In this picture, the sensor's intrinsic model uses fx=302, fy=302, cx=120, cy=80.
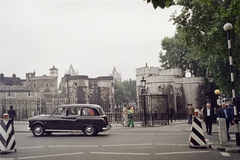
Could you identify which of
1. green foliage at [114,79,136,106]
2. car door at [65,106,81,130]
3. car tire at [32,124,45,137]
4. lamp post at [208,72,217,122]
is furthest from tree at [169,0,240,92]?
green foliage at [114,79,136,106]

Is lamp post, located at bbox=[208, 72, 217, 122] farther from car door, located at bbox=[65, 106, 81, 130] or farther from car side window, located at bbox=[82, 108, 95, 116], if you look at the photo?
car door, located at bbox=[65, 106, 81, 130]

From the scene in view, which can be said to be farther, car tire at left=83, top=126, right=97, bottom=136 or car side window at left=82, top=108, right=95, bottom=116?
car side window at left=82, top=108, right=95, bottom=116

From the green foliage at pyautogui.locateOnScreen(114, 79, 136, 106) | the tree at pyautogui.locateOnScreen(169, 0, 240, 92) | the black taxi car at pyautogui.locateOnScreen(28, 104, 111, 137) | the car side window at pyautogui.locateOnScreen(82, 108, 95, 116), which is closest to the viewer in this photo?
the black taxi car at pyautogui.locateOnScreen(28, 104, 111, 137)

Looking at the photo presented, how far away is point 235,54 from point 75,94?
51.5 m

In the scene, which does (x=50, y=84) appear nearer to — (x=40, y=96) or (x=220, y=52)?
(x=40, y=96)

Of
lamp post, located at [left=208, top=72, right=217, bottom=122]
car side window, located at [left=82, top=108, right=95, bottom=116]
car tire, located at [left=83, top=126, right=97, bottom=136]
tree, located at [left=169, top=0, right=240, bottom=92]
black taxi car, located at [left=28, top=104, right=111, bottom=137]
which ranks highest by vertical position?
tree, located at [left=169, top=0, right=240, bottom=92]

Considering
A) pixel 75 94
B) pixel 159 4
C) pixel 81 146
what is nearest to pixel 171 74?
pixel 75 94

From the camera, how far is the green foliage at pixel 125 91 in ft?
314

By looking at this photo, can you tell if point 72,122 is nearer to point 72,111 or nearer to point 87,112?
point 72,111

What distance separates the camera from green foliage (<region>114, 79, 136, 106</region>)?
95650mm

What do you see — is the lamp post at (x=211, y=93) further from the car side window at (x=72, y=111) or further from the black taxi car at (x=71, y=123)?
the car side window at (x=72, y=111)

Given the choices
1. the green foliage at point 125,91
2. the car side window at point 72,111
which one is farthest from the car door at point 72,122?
the green foliage at point 125,91

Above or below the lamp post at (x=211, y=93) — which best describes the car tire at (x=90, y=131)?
below

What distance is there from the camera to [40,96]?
217ft
